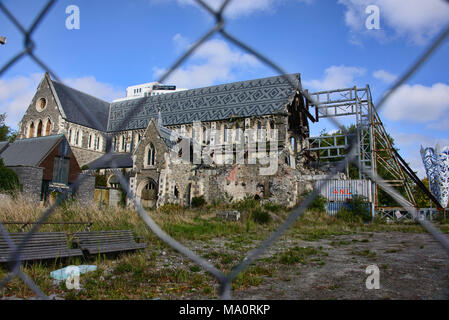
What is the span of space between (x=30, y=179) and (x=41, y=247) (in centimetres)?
1248

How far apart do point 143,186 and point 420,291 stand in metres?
21.5

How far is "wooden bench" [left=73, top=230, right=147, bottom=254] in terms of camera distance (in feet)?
19.7

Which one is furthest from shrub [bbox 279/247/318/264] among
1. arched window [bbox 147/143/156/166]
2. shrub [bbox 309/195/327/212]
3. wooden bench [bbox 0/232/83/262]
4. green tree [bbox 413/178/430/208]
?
arched window [bbox 147/143/156/166]

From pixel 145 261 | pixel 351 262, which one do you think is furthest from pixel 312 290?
pixel 145 261

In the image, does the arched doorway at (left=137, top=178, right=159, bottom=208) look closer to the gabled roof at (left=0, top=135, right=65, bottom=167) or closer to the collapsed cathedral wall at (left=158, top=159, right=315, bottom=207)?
the collapsed cathedral wall at (left=158, top=159, right=315, bottom=207)

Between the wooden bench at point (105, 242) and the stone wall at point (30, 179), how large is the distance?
10846mm

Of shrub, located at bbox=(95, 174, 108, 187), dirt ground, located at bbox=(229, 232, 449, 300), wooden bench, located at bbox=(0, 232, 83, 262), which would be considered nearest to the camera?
dirt ground, located at bbox=(229, 232, 449, 300)

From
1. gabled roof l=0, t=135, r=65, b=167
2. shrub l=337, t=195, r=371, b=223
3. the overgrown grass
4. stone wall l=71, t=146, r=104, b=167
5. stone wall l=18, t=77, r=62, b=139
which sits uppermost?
stone wall l=18, t=77, r=62, b=139

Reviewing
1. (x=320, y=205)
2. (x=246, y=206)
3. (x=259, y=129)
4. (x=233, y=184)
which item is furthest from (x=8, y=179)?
(x=259, y=129)

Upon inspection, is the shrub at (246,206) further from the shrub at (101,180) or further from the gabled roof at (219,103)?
the shrub at (101,180)

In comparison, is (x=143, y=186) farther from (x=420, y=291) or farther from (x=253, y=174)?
(x=420, y=291)

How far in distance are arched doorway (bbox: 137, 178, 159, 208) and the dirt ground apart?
17.5m

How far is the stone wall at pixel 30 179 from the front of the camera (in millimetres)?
15508

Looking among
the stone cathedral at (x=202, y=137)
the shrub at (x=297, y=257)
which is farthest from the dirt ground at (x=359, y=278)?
the stone cathedral at (x=202, y=137)
